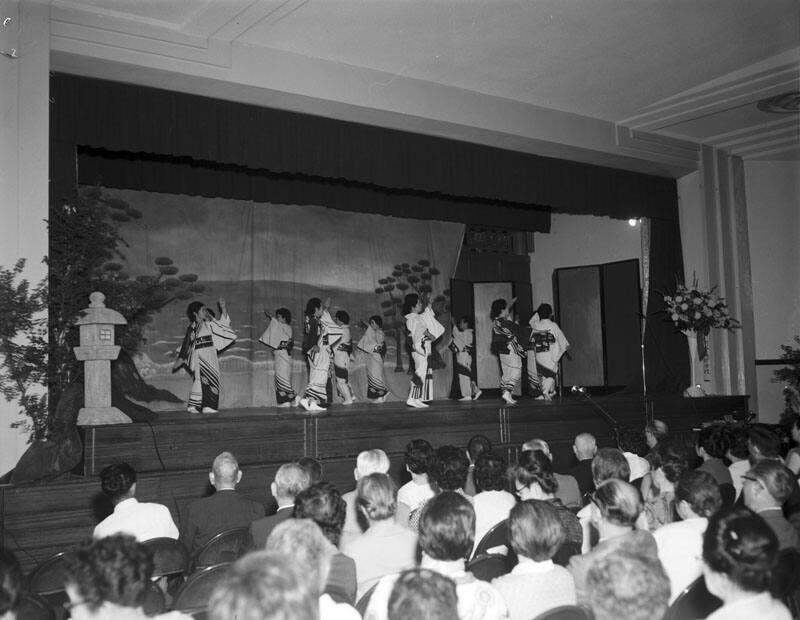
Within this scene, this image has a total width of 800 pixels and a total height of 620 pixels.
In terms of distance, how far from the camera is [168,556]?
320 centimetres

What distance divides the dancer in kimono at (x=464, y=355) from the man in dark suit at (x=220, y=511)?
7173 mm

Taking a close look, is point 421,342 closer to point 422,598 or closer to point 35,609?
point 35,609

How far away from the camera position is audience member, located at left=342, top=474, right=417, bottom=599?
294cm

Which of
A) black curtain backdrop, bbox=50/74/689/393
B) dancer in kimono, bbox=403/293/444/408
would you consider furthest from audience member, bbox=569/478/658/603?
dancer in kimono, bbox=403/293/444/408

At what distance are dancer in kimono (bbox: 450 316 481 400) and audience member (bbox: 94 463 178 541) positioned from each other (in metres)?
Result: 7.45

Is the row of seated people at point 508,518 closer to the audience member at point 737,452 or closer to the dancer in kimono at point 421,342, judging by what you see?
the audience member at point 737,452

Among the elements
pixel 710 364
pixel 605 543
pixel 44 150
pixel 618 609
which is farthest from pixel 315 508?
pixel 710 364

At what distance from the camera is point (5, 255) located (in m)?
5.64

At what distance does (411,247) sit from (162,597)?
961 centimetres

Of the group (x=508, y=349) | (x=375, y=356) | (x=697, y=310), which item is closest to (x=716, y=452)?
(x=508, y=349)

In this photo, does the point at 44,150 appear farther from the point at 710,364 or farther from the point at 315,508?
the point at 710,364

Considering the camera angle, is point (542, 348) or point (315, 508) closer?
point (315, 508)

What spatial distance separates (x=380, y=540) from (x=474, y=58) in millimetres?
5687

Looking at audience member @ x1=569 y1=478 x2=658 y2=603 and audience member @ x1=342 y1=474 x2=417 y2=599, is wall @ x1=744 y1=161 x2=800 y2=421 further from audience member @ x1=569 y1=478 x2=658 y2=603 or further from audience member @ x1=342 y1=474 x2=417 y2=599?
audience member @ x1=342 y1=474 x2=417 y2=599
